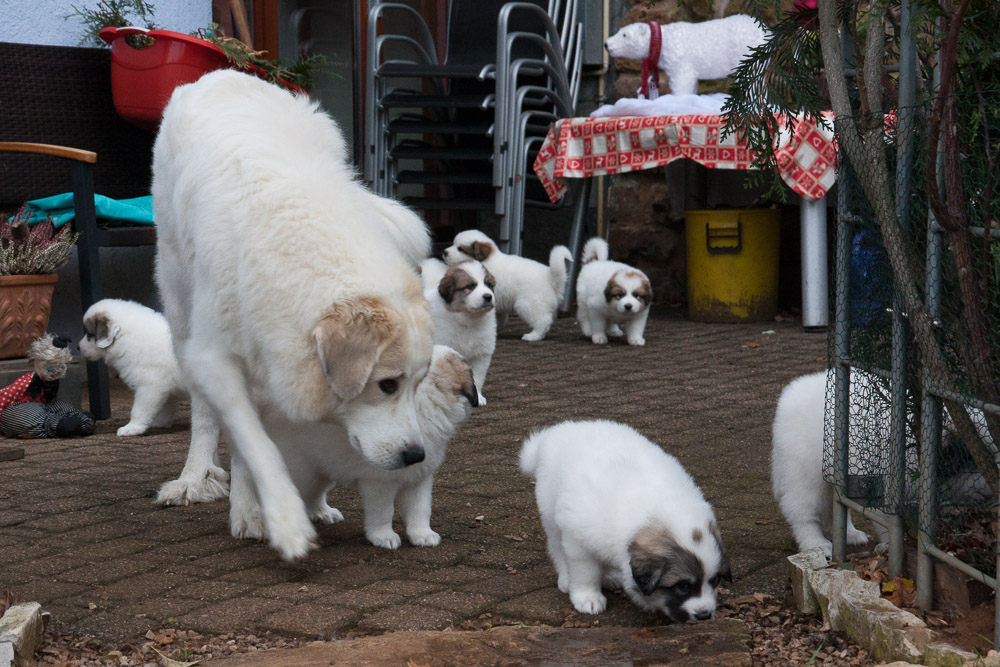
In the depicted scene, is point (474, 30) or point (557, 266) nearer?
point (557, 266)

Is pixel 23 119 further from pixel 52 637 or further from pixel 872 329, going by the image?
pixel 872 329

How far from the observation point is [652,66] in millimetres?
10500

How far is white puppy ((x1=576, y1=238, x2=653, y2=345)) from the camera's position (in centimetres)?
862

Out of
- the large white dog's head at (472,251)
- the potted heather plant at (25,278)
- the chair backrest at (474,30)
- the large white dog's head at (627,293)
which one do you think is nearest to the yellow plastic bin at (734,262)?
the large white dog's head at (627,293)

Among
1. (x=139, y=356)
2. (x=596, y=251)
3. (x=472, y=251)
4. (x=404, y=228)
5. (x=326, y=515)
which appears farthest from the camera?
(x=596, y=251)

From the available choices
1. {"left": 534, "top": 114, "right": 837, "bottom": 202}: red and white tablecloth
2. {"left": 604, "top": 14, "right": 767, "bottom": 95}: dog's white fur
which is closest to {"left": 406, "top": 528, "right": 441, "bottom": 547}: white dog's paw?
{"left": 534, "top": 114, "right": 837, "bottom": 202}: red and white tablecloth

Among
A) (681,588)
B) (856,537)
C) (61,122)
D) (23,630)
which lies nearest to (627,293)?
(61,122)

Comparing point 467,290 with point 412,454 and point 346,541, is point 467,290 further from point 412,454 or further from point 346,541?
point 412,454

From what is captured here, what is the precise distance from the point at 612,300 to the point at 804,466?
17.5ft

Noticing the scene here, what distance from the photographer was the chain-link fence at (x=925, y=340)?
2.50 meters

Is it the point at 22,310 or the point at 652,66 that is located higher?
the point at 652,66

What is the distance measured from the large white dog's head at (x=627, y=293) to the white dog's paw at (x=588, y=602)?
5.47 meters

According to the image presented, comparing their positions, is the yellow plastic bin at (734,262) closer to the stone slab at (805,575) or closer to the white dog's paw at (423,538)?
the white dog's paw at (423,538)

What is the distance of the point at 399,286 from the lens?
326 cm
